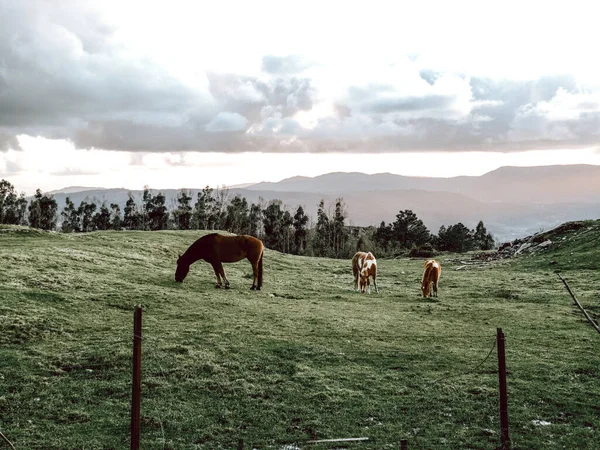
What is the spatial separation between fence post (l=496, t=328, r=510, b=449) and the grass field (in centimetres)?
40

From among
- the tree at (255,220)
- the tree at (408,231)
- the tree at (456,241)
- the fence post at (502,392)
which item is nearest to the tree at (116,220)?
the tree at (255,220)

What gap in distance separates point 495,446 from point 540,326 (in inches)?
431

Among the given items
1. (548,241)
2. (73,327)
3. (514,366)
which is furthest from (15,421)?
(548,241)

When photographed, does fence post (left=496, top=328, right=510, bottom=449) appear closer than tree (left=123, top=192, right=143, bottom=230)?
Yes

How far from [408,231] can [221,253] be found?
7877cm

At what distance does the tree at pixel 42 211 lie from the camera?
10706 cm

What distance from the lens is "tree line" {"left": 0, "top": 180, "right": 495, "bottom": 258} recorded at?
99312 mm

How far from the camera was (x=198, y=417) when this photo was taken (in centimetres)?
993

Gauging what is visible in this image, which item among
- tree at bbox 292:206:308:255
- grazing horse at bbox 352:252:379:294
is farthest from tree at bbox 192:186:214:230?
grazing horse at bbox 352:252:379:294

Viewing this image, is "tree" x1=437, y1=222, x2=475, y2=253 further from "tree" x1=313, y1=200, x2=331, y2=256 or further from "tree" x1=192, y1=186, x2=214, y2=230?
"tree" x1=192, y1=186, x2=214, y2=230

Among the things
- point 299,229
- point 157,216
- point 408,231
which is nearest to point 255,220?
point 299,229

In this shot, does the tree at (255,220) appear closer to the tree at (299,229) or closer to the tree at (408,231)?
the tree at (299,229)

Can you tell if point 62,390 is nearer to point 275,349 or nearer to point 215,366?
point 215,366

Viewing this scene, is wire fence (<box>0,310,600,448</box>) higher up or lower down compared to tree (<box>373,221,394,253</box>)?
lower down
